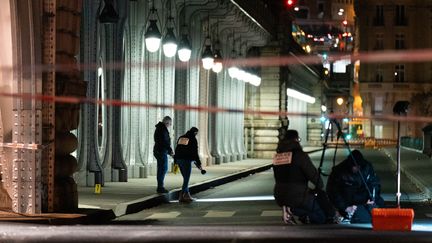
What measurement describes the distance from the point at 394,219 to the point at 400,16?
4037 inches

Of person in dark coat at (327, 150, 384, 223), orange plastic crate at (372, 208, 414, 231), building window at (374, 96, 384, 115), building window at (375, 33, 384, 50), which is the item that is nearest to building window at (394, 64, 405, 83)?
building window at (374, 96, 384, 115)

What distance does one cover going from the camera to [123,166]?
24703 millimetres

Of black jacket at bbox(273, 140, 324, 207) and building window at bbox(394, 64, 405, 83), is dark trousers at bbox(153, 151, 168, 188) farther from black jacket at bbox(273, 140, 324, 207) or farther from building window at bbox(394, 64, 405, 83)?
building window at bbox(394, 64, 405, 83)

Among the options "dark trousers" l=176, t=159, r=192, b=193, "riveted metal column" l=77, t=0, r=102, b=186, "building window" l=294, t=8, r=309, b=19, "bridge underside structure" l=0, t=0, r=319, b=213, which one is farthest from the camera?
"building window" l=294, t=8, r=309, b=19

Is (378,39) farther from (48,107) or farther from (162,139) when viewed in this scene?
(48,107)

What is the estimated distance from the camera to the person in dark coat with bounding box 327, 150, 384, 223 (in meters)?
13.3

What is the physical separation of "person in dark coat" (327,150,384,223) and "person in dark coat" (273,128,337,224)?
35 cm

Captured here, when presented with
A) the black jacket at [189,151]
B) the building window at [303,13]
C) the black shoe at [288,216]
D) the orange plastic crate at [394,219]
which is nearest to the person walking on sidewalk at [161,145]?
the black jacket at [189,151]

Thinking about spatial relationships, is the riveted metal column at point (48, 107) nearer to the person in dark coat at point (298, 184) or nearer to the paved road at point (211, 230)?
the paved road at point (211, 230)

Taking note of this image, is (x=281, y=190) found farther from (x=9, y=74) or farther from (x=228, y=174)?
(x=228, y=174)

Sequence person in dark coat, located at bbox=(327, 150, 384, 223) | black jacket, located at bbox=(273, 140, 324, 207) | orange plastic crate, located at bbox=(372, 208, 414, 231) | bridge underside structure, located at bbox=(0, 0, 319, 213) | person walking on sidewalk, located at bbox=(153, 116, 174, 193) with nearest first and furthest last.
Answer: orange plastic crate, located at bbox=(372, 208, 414, 231)
black jacket, located at bbox=(273, 140, 324, 207)
person in dark coat, located at bbox=(327, 150, 384, 223)
bridge underside structure, located at bbox=(0, 0, 319, 213)
person walking on sidewalk, located at bbox=(153, 116, 174, 193)

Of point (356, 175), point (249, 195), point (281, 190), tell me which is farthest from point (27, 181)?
point (249, 195)

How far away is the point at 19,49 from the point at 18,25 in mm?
381

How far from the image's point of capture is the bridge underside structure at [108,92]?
1474cm
